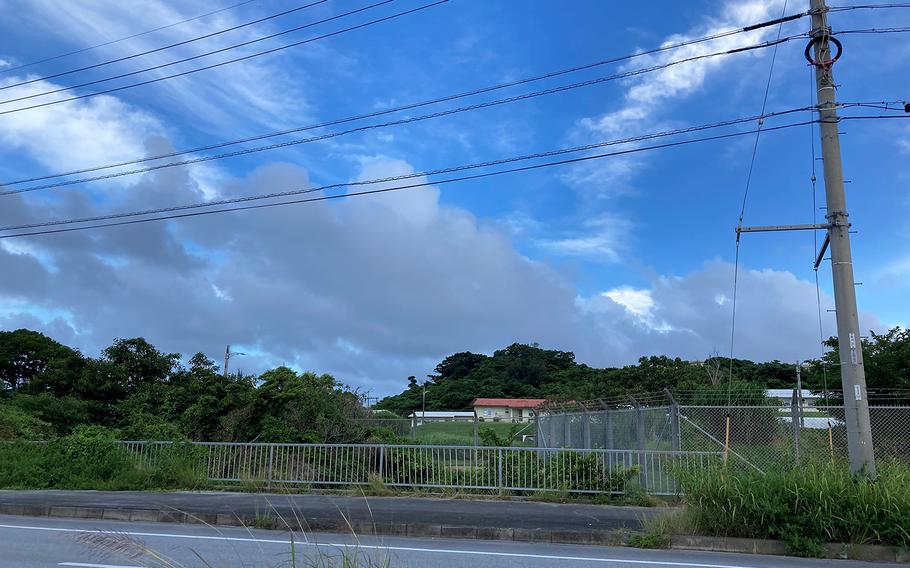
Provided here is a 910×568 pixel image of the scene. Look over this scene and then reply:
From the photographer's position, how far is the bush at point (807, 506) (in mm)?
8758

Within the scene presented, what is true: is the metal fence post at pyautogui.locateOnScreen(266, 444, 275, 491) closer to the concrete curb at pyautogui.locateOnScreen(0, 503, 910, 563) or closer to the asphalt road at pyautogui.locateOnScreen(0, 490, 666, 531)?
the asphalt road at pyautogui.locateOnScreen(0, 490, 666, 531)

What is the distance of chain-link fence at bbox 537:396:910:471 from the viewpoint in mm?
13797

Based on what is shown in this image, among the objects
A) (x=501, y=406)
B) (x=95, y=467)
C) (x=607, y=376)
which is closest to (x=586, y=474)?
(x=95, y=467)

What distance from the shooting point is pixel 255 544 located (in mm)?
9320

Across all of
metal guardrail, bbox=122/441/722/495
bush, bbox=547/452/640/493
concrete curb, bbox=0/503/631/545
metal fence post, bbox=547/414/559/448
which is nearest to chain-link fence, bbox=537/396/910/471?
metal guardrail, bbox=122/441/722/495

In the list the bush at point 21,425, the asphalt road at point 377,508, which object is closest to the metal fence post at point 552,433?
the asphalt road at point 377,508

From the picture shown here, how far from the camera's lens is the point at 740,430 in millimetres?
16562

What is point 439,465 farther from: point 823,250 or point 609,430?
point 823,250

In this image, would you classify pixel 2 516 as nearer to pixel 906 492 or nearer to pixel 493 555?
pixel 493 555

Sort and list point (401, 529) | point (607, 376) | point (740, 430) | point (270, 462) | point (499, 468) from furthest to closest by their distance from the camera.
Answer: point (607, 376) → point (740, 430) → point (270, 462) → point (499, 468) → point (401, 529)

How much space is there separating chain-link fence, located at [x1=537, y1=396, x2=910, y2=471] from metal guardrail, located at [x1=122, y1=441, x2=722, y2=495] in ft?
2.68

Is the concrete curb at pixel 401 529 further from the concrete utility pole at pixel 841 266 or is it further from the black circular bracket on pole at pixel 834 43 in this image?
the black circular bracket on pole at pixel 834 43

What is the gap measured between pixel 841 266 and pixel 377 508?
908cm

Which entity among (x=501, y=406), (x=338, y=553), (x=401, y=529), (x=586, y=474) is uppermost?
(x=501, y=406)
